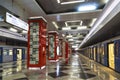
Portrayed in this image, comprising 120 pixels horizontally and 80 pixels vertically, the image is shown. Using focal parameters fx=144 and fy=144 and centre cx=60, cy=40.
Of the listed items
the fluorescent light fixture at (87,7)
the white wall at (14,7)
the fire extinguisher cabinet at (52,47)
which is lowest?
the fire extinguisher cabinet at (52,47)

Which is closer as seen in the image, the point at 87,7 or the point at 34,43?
the point at 87,7

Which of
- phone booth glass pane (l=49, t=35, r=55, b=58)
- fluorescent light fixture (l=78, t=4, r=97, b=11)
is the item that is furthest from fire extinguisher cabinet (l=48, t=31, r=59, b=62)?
fluorescent light fixture (l=78, t=4, r=97, b=11)

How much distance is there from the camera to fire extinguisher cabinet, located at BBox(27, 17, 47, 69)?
934cm

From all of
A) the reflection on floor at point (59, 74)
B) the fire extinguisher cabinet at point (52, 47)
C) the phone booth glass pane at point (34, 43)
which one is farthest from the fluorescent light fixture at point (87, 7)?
the fire extinguisher cabinet at point (52, 47)

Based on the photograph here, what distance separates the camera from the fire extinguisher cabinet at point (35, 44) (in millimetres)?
9336

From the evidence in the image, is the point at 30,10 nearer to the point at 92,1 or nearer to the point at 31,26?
the point at 31,26

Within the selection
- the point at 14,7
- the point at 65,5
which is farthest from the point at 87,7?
the point at 14,7

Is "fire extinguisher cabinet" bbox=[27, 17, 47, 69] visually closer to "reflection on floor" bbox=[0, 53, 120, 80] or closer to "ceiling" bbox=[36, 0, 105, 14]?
"reflection on floor" bbox=[0, 53, 120, 80]

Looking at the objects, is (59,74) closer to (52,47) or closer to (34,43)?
(34,43)

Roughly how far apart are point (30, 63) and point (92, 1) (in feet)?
17.6

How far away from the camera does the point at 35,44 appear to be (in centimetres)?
945

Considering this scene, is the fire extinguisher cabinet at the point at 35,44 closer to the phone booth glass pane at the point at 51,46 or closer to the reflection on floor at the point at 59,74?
the reflection on floor at the point at 59,74

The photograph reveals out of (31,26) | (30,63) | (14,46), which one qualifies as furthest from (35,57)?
(14,46)

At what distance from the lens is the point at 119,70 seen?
838cm
